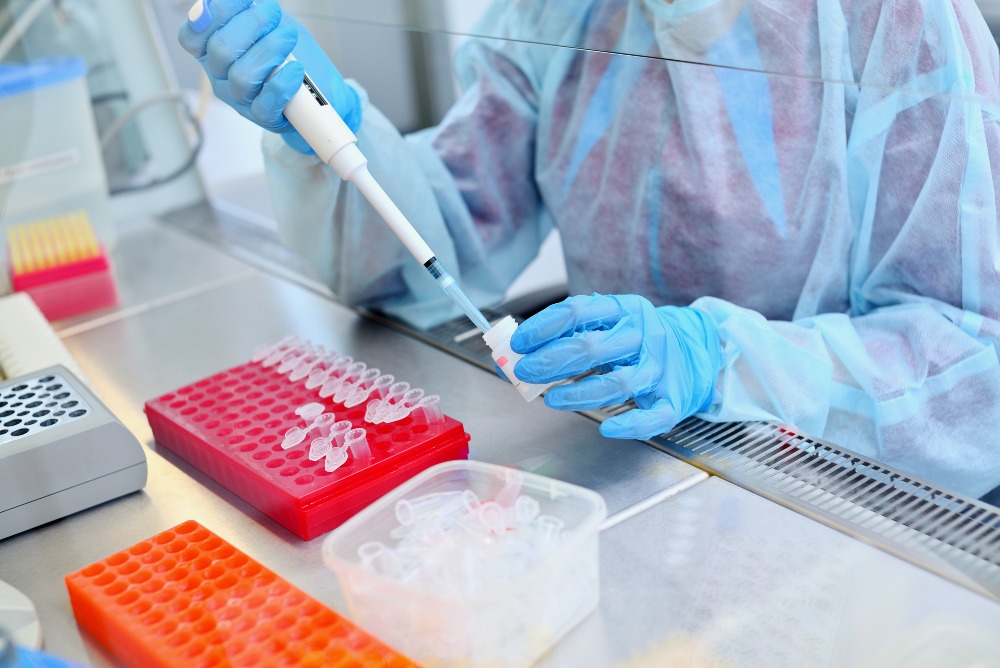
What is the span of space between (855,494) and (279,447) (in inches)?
21.2

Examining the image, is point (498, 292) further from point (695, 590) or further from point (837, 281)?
point (695, 590)

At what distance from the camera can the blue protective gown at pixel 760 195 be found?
0.96 metres

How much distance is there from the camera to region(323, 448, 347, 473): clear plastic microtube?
87 cm

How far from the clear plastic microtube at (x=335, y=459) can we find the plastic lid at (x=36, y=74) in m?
1.05

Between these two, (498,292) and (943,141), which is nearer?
(943,141)

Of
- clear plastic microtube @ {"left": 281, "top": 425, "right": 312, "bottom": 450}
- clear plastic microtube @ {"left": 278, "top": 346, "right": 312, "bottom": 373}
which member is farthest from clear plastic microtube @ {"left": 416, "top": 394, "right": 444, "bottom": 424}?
clear plastic microtube @ {"left": 278, "top": 346, "right": 312, "bottom": 373}

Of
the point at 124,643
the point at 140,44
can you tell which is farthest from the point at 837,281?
the point at 140,44

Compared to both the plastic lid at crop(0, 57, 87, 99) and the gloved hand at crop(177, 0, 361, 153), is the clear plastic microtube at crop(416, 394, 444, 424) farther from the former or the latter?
the plastic lid at crop(0, 57, 87, 99)

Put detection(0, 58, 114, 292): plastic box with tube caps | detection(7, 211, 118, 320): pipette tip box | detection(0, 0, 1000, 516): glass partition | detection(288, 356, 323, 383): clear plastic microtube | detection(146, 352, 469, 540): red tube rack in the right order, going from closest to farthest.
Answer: detection(146, 352, 469, 540): red tube rack, detection(0, 0, 1000, 516): glass partition, detection(288, 356, 323, 383): clear plastic microtube, detection(7, 211, 118, 320): pipette tip box, detection(0, 58, 114, 292): plastic box with tube caps

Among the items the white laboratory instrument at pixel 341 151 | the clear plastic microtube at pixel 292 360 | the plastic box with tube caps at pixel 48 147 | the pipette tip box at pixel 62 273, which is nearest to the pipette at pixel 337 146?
the white laboratory instrument at pixel 341 151

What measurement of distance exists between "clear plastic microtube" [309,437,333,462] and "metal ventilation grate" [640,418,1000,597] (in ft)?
1.06

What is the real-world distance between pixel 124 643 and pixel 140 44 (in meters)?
1.48

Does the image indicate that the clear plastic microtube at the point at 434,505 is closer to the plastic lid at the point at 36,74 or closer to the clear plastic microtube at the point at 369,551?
the clear plastic microtube at the point at 369,551

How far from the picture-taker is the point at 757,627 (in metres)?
0.70
